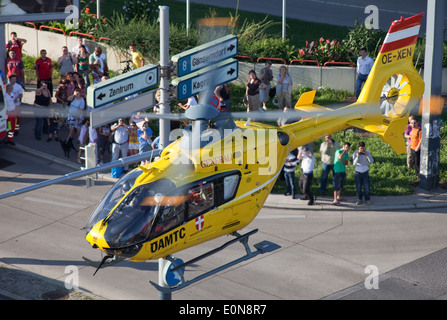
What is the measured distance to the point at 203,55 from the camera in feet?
42.9

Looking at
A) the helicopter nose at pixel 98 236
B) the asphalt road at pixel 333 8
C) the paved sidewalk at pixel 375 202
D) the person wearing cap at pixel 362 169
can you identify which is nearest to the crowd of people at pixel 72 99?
the paved sidewalk at pixel 375 202

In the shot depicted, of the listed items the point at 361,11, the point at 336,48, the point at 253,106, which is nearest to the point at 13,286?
the point at 253,106

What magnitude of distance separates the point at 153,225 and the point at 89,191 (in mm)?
8717

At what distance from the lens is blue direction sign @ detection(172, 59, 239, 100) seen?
12.6 m

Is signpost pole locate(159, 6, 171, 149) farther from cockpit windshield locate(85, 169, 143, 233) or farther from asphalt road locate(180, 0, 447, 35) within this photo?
asphalt road locate(180, 0, 447, 35)

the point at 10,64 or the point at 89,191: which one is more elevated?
the point at 10,64

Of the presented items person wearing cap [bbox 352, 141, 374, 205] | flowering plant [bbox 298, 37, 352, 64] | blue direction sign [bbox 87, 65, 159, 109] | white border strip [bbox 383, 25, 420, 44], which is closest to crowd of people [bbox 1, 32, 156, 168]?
person wearing cap [bbox 352, 141, 374, 205]

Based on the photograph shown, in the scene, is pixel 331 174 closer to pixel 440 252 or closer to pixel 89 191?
pixel 440 252

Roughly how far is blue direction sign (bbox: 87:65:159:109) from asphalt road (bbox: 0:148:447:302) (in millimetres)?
5763

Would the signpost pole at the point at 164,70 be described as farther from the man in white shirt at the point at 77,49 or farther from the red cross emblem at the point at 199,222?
the man in white shirt at the point at 77,49

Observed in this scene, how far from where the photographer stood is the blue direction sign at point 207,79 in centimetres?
1259

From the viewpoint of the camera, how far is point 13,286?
16828mm

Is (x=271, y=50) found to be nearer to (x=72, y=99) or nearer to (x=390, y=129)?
(x=72, y=99)

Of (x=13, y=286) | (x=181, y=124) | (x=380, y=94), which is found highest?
(x=380, y=94)
